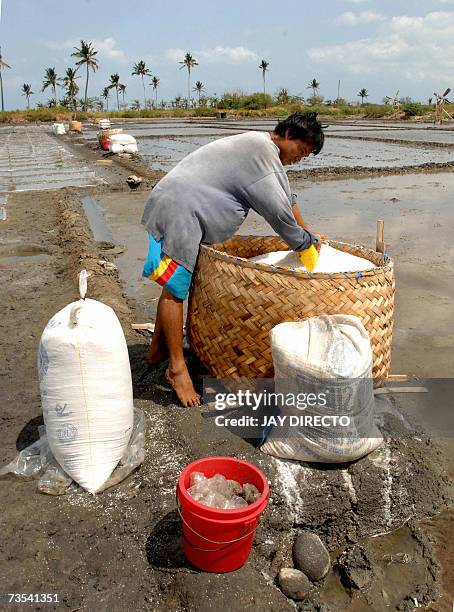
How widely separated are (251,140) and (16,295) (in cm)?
305

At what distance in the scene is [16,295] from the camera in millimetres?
4680

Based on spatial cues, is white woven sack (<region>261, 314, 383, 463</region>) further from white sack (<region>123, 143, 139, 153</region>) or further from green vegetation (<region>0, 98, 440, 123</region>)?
green vegetation (<region>0, 98, 440, 123</region>)

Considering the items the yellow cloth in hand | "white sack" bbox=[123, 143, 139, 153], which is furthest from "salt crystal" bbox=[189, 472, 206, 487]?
"white sack" bbox=[123, 143, 139, 153]

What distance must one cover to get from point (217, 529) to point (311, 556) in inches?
19.6

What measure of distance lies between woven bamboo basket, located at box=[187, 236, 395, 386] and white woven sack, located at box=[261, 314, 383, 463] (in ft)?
0.51

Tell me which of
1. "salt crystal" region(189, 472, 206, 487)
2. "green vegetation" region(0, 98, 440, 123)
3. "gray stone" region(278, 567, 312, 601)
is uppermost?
"green vegetation" region(0, 98, 440, 123)

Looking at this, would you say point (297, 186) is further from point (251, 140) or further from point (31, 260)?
point (251, 140)

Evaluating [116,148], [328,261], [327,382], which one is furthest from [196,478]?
[116,148]

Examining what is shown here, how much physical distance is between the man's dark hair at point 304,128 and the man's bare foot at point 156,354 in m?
1.40

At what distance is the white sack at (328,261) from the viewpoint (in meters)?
2.74

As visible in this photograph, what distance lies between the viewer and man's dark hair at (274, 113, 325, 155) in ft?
8.41

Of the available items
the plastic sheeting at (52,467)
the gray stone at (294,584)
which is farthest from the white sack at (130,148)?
the gray stone at (294,584)

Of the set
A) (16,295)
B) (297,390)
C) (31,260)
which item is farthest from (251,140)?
(31,260)

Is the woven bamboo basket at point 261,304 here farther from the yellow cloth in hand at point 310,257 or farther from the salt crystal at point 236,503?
the salt crystal at point 236,503
